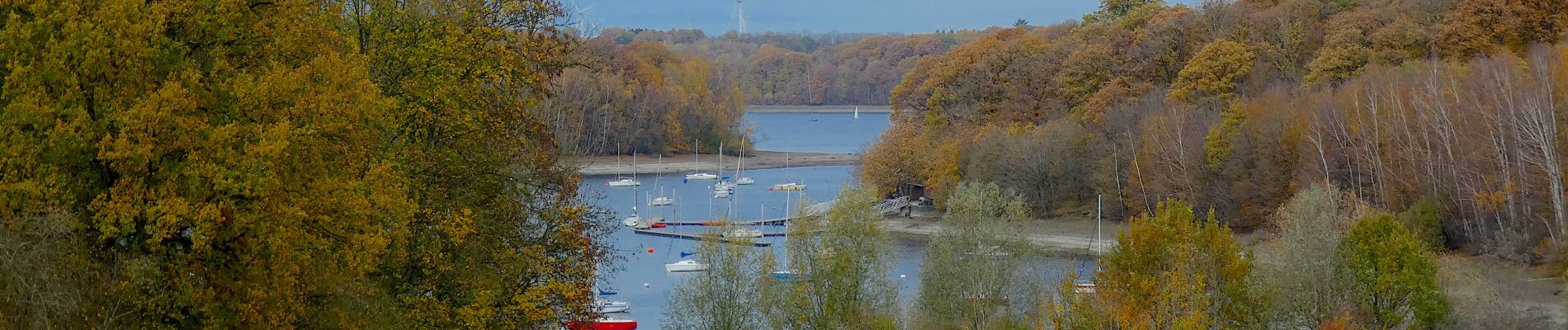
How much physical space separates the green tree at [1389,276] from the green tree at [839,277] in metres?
9.49

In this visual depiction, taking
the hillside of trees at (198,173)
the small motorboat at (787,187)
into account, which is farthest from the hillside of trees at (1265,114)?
the hillside of trees at (198,173)

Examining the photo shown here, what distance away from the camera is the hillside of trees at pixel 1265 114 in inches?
1906

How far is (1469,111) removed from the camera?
49.3 m

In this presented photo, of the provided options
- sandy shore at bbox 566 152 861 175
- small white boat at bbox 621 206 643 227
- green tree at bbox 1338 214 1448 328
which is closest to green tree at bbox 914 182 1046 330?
green tree at bbox 1338 214 1448 328

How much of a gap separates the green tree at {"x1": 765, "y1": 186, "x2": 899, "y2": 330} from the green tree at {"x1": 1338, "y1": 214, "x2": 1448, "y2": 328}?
949 cm

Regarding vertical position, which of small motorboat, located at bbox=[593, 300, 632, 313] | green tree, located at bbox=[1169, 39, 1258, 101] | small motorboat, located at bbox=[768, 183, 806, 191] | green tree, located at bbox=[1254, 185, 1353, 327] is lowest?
→ small motorboat, located at bbox=[768, 183, 806, 191]

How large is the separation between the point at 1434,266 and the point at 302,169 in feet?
79.9

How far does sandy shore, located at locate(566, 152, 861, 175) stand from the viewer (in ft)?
378

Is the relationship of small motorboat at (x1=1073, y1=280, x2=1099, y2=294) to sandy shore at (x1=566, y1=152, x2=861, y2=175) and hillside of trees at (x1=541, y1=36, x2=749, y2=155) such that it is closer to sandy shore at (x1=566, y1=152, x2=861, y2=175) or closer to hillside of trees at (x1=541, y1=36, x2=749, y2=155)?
hillside of trees at (x1=541, y1=36, x2=749, y2=155)

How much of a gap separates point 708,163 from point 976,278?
85.9 meters

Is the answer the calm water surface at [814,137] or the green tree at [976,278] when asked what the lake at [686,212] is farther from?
the green tree at [976,278]

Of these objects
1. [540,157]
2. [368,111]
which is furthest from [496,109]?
[368,111]

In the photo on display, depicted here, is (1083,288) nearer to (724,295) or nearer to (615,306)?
(724,295)

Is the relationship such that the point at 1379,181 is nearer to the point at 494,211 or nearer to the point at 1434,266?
the point at 1434,266
